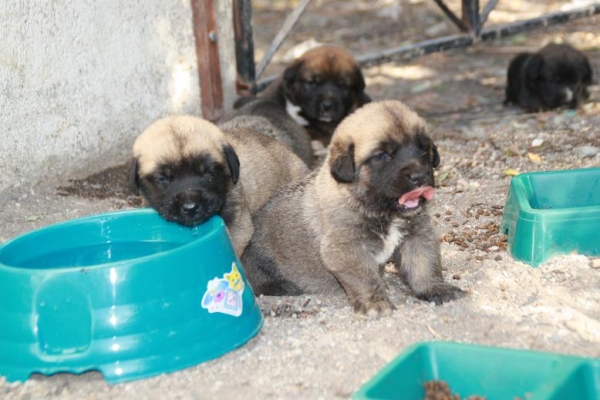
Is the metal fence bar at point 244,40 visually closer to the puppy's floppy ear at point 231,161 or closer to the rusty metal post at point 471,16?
the rusty metal post at point 471,16

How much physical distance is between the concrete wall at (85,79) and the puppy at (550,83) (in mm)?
3472

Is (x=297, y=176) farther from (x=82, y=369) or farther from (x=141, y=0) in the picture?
(x=82, y=369)

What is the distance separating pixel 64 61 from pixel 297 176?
6.68ft

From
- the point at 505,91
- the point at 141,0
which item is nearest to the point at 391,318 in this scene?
the point at 141,0

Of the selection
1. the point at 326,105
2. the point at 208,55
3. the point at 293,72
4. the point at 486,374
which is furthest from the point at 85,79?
the point at 486,374

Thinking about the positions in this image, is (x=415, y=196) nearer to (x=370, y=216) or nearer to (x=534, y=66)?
(x=370, y=216)

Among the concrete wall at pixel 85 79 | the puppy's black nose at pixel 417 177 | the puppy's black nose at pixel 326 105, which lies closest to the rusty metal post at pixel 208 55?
the concrete wall at pixel 85 79

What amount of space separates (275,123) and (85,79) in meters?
1.61

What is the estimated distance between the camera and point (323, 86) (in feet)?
27.9

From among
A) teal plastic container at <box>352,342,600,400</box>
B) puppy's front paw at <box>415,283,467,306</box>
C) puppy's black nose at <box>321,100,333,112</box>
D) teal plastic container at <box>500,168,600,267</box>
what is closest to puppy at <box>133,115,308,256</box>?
puppy's front paw at <box>415,283,467,306</box>

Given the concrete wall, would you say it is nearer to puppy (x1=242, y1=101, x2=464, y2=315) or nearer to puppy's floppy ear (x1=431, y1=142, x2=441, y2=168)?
puppy (x1=242, y1=101, x2=464, y2=315)

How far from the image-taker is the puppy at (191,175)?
5102 mm

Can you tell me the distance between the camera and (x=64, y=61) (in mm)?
7129

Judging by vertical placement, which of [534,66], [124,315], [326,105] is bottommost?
[534,66]
